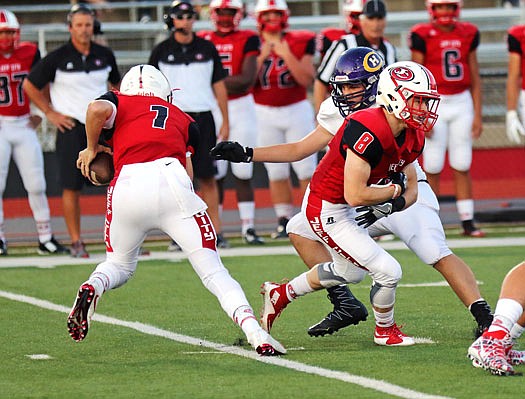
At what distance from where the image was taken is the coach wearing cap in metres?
10.1

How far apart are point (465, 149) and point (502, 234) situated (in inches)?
34.7

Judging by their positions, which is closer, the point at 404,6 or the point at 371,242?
the point at 371,242

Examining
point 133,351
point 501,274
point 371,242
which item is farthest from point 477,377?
point 501,274

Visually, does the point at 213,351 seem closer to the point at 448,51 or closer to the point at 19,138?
the point at 19,138

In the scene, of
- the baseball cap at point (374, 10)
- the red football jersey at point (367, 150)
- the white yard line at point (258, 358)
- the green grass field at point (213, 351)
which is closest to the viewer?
the white yard line at point (258, 358)

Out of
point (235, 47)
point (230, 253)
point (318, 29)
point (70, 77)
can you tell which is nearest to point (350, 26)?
point (235, 47)

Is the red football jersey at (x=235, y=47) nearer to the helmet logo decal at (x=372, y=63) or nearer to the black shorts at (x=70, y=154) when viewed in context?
the black shorts at (x=70, y=154)

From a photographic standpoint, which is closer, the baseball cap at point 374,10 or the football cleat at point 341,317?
the football cleat at point 341,317

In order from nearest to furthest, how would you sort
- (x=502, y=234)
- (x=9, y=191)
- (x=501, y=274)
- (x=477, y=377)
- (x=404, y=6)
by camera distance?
(x=477, y=377) < (x=501, y=274) < (x=502, y=234) < (x=9, y=191) < (x=404, y=6)

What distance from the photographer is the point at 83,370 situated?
18.0 feet

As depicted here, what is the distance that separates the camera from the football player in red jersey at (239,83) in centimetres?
1098

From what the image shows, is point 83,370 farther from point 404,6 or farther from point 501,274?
point 404,6

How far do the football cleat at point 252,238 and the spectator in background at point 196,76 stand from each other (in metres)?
0.45

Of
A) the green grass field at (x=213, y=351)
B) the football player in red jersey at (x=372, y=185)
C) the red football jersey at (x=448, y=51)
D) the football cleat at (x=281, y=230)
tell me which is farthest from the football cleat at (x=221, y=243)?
the football player in red jersey at (x=372, y=185)
